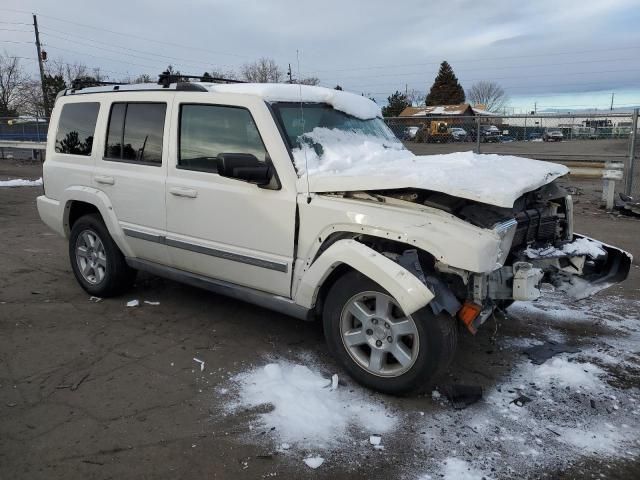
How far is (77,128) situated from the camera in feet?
17.3

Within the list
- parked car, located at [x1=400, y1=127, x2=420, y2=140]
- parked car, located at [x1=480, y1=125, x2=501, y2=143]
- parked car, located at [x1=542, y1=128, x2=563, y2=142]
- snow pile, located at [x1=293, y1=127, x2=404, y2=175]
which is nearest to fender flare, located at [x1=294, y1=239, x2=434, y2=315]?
snow pile, located at [x1=293, y1=127, x2=404, y2=175]

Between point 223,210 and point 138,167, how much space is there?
3.70ft

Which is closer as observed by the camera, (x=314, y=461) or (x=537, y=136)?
(x=314, y=461)

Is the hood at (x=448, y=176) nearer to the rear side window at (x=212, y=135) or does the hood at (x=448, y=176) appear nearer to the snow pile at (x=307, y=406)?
the rear side window at (x=212, y=135)

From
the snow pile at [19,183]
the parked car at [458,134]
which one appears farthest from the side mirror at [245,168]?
the snow pile at [19,183]

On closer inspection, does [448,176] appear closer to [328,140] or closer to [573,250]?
[328,140]

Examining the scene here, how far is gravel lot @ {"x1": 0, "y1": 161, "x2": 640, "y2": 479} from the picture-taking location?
A: 111 inches

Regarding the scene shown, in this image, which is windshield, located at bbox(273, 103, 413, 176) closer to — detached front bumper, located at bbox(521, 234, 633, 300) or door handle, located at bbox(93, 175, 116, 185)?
detached front bumper, located at bbox(521, 234, 633, 300)

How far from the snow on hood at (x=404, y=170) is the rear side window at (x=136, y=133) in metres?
1.39

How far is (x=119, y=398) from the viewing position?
11.3ft

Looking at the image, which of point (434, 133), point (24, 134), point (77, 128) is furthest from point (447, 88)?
point (77, 128)

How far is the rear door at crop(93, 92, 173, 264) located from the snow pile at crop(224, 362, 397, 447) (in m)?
1.60

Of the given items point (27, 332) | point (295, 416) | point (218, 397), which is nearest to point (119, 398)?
point (218, 397)

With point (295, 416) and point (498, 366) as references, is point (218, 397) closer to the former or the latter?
point (295, 416)
